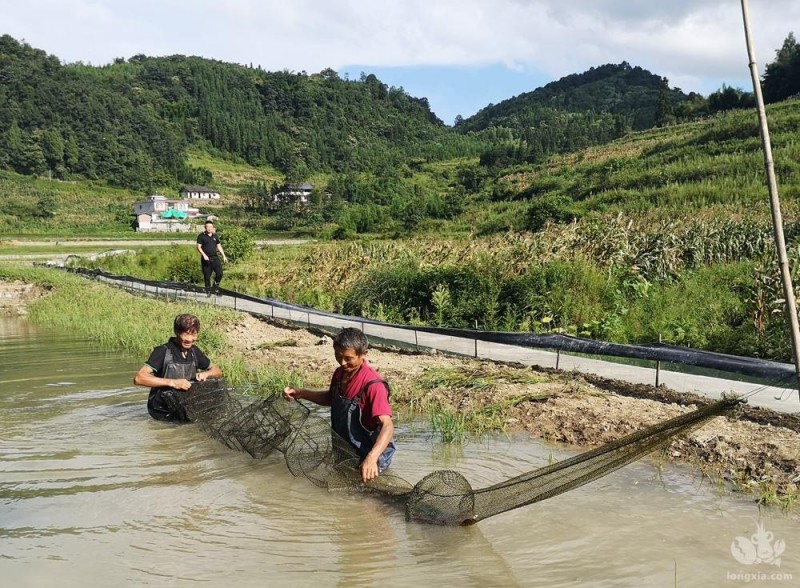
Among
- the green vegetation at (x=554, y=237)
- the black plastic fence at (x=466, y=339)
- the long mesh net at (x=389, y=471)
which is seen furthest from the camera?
the green vegetation at (x=554, y=237)

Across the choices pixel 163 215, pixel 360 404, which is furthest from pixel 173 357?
pixel 163 215

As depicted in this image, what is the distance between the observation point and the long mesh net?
14.6 ft

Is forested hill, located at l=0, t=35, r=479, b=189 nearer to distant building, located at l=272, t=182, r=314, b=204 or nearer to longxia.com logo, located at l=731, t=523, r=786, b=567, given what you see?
Result: distant building, located at l=272, t=182, r=314, b=204

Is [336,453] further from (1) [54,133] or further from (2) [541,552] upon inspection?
(1) [54,133]

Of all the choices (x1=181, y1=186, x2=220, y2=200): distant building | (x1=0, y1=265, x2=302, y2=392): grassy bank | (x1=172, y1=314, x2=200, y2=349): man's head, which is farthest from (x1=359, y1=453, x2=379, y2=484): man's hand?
(x1=181, y1=186, x2=220, y2=200): distant building

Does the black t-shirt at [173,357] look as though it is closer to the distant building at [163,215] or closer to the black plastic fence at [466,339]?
the black plastic fence at [466,339]

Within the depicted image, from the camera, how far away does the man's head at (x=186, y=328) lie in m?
7.13

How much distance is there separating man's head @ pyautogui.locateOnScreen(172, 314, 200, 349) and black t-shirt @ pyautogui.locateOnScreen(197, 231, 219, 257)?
890 centimetres

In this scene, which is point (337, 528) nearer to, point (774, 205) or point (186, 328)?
point (186, 328)

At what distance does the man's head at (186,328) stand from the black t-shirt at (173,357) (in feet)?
0.35

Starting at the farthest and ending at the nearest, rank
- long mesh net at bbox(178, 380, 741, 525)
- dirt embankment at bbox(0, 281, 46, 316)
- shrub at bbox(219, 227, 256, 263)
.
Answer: shrub at bbox(219, 227, 256, 263)
dirt embankment at bbox(0, 281, 46, 316)
long mesh net at bbox(178, 380, 741, 525)

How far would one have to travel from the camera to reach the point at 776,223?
3586 mm

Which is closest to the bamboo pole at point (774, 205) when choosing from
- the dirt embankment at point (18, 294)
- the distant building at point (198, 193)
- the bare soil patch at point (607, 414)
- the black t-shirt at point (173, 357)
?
the bare soil patch at point (607, 414)

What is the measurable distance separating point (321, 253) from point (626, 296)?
12025 mm
